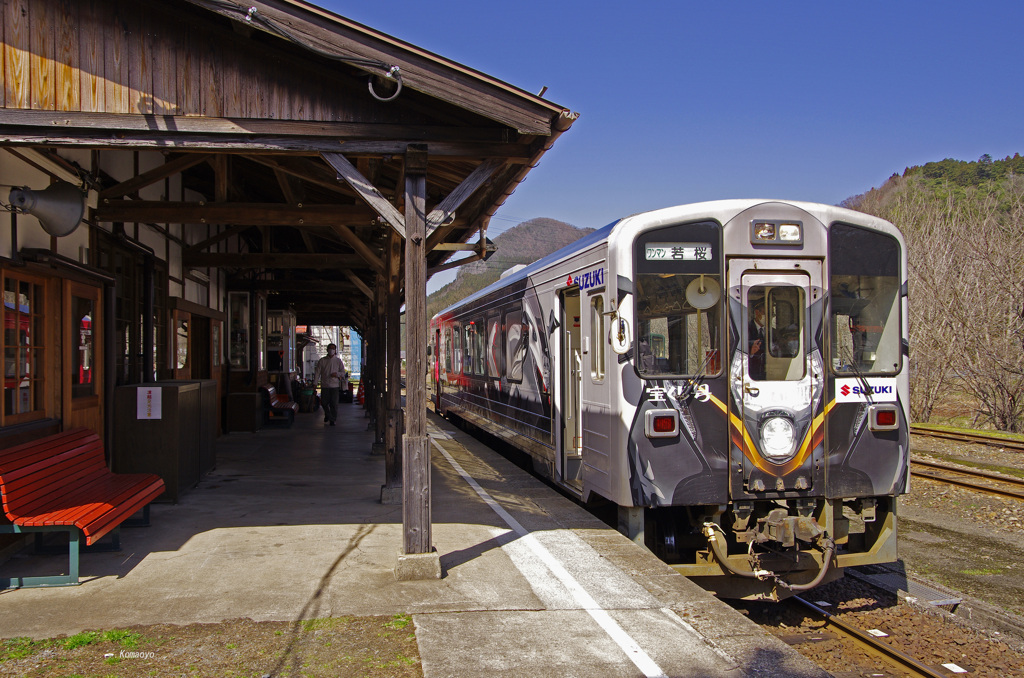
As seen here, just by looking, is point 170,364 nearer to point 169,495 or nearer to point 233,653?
point 169,495

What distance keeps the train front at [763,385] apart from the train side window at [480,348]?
21.2 ft

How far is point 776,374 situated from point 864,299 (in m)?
0.92

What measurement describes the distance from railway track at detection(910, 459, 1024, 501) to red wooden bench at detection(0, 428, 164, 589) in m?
9.94

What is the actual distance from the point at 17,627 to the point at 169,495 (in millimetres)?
3202

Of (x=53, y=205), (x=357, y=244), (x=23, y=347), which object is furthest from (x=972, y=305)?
(x=23, y=347)

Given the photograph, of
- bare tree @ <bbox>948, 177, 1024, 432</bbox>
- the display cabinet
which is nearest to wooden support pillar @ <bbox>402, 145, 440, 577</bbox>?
the display cabinet

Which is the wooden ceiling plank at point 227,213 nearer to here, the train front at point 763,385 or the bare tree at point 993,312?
the train front at point 763,385

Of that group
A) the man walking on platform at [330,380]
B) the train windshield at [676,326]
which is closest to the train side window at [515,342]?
the train windshield at [676,326]

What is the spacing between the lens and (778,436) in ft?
18.9

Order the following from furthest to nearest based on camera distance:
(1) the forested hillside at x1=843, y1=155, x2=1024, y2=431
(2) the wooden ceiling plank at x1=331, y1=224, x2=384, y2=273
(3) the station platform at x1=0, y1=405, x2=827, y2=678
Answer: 1. (1) the forested hillside at x1=843, y1=155, x2=1024, y2=431
2. (2) the wooden ceiling plank at x1=331, y1=224, x2=384, y2=273
3. (3) the station platform at x1=0, y1=405, x2=827, y2=678

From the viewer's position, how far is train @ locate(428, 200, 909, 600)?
5.70 metres

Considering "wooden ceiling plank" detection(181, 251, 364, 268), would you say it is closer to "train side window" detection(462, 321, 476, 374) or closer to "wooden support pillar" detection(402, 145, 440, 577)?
"train side window" detection(462, 321, 476, 374)

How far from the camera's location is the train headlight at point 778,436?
5754mm

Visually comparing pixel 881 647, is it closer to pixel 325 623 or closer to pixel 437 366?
pixel 325 623
